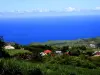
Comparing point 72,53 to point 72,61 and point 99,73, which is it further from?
point 99,73

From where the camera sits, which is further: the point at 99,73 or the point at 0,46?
the point at 0,46

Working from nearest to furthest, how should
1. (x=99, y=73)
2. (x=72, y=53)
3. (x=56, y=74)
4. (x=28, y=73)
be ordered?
(x=28, y=73) → (x=56, y=74) → (x=99, y=73) → (x=72, y=53)

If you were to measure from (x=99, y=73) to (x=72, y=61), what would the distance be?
9.76 meters

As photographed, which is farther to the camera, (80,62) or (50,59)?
(50,59)

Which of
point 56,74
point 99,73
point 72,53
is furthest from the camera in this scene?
point 72,53

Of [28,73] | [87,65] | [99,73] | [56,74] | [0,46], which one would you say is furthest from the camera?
[0,46]

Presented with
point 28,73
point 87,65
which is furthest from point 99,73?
point 87,65

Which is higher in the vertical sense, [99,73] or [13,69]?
[13,69]

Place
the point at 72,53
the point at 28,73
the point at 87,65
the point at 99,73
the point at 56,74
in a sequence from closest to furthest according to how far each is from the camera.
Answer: the point at 28,73 → the point at 56,74 → the point at 99,73 → the point at 87,65 → the point at 72,53

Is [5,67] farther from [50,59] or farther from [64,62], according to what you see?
[50,59]

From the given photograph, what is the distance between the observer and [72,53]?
130ft

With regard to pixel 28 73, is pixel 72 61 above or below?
below

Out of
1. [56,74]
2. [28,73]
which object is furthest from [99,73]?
[28,73]

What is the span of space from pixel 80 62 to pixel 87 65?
729 mm
